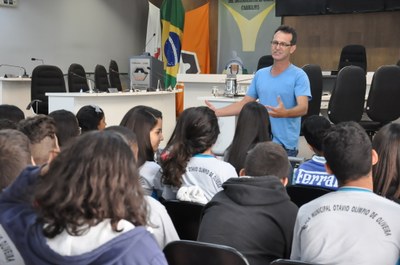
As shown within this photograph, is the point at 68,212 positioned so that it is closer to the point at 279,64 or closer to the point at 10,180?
the point at 10,180

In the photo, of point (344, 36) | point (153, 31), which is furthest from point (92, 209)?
point (153, 31)

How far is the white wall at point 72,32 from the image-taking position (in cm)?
880

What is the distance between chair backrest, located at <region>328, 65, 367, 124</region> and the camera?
518cm

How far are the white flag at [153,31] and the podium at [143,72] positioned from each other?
157 inches

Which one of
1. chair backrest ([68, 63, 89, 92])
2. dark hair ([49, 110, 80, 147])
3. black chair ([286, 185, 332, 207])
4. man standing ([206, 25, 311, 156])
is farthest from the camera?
chair backrest ([68, 63, 89, 92])

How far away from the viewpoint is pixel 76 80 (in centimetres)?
727

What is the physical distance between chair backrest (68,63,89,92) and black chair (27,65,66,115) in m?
0.23

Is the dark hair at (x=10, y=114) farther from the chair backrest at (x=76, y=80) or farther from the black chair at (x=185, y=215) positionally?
the chair backrest at (x=76, y=80)

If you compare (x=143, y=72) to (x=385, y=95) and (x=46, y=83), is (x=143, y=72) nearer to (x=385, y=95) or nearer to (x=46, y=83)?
(x=46, y=83)

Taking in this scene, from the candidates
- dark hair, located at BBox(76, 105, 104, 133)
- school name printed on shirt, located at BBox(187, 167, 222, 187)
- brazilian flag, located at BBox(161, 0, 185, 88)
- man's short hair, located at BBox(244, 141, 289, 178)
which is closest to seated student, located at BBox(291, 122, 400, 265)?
man's short hair, located at BBox(244, 141, 289, 178)

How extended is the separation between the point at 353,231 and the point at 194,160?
1.06m

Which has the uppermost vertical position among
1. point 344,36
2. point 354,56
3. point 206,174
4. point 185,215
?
point 344,36

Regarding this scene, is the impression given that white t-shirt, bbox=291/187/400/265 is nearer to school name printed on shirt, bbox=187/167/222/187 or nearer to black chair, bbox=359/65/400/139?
school name printed on shirt, bbox=187/167/222/187

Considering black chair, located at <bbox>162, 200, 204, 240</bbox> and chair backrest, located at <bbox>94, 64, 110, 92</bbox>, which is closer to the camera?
black chair, located at <bbox>162, 200, 204, 240</bbox>
